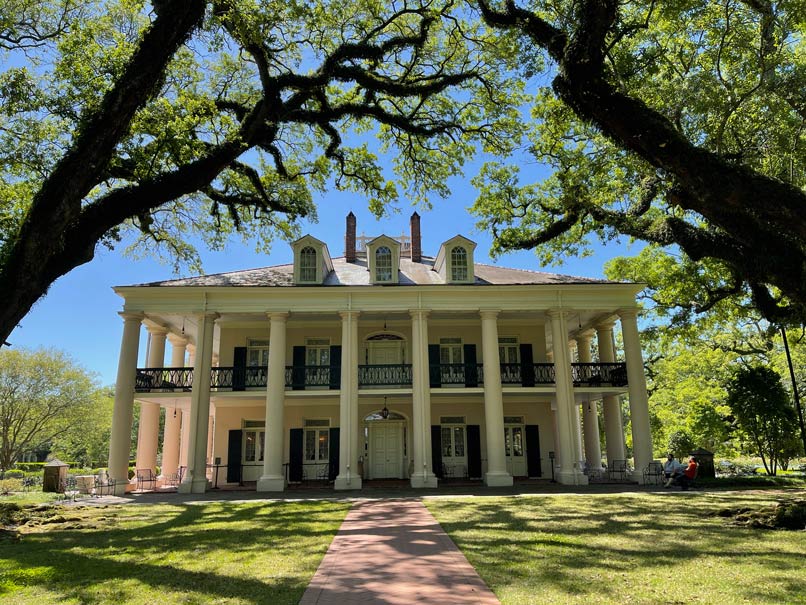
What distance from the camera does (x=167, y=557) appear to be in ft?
25.4

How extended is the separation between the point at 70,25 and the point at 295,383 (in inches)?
534

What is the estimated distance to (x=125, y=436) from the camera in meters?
18.2

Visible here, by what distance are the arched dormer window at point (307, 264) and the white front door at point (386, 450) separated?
6704mm

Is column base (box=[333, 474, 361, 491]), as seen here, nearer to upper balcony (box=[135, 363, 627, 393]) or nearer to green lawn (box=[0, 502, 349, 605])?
upper balcony (box=[135, 363, 627, 393])

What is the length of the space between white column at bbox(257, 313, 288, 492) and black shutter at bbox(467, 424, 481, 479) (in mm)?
7436

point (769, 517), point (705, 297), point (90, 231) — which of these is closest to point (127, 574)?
point (90, 231)

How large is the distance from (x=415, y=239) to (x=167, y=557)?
62.2 feet

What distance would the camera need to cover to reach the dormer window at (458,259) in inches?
807

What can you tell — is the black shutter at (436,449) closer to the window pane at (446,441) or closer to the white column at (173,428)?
the window pane at (446,441)

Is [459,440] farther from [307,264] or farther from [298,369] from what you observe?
A: [307,264]

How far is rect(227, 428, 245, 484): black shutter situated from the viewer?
2142 cm

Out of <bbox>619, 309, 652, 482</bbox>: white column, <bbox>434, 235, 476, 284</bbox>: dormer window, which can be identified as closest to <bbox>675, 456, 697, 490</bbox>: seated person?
<bbox>619, 309, 652, 482</bbox>: white column

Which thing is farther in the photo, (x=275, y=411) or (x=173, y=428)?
(x=173, y=428)

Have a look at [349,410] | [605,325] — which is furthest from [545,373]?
[349,410]
